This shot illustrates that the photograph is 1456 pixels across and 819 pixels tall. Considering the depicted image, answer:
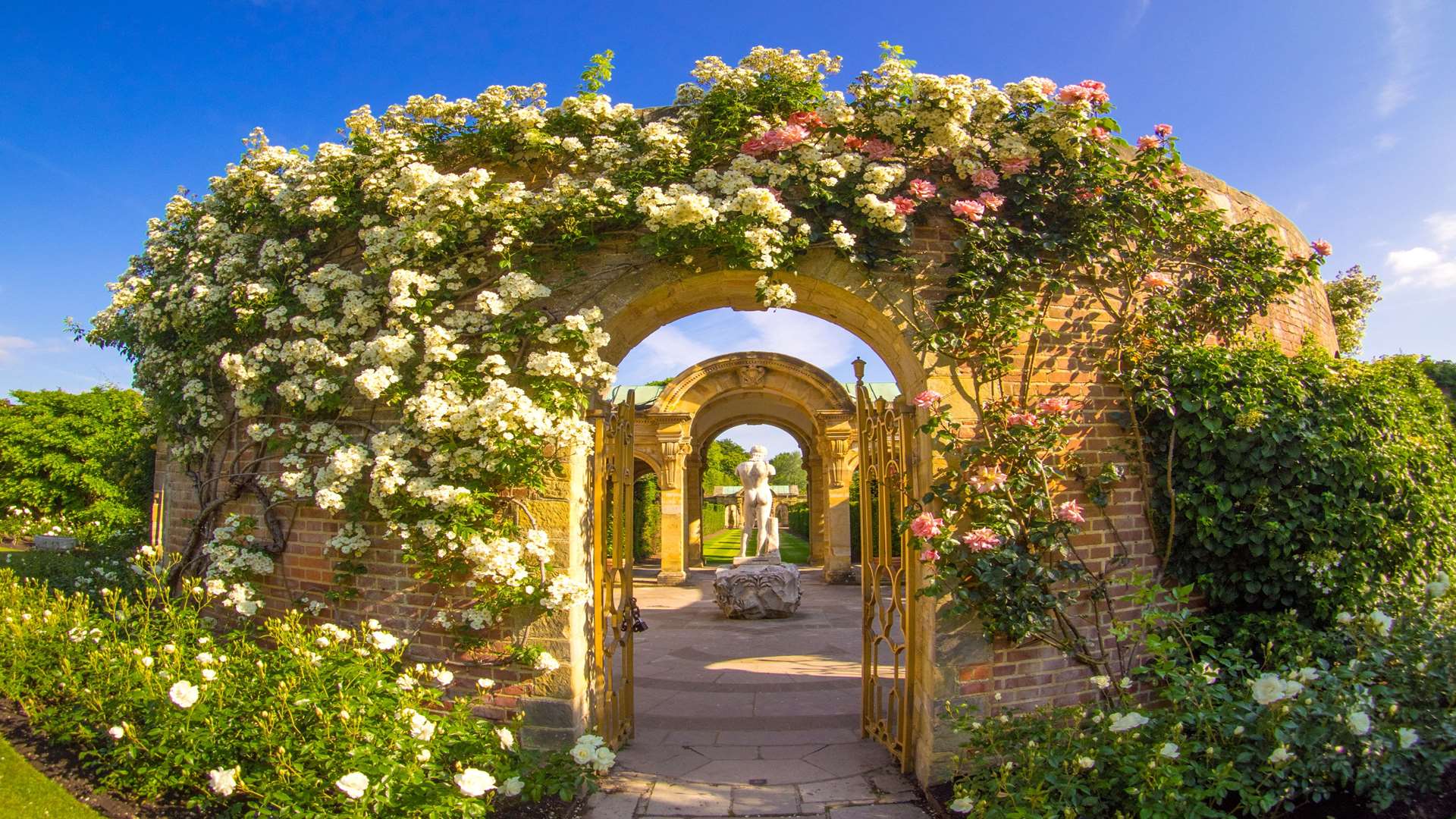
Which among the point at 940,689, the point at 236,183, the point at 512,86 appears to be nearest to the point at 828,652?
the point at 940,689

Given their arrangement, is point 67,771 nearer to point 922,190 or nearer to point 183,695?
point 183,695

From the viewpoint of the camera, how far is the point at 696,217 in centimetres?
408

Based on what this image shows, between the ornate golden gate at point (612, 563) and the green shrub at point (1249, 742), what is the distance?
2180mm

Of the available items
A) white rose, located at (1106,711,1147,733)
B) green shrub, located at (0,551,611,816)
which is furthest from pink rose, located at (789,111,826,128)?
green shrub, located at (0,551,611,816)

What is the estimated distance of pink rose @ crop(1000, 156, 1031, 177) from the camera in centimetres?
447

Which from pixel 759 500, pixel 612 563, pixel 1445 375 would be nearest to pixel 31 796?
pixel 612 563

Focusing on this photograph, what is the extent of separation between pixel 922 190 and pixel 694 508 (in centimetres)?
1545

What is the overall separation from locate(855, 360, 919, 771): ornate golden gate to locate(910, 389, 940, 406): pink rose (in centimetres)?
28

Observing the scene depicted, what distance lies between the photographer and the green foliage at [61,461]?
1828cm

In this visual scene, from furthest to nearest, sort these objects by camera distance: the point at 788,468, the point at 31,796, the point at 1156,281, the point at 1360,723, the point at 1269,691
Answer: the point at 788,468, the point at 1156,281, the point at 31,796, the point at 1269,691, the point at 1360,723

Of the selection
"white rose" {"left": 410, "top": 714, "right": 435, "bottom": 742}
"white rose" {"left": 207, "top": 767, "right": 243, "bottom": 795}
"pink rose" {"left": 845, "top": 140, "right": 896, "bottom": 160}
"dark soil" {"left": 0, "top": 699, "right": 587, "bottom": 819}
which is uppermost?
"pink rose" {"left": 845, "top": 140, "right": 896, "bottom": 160}

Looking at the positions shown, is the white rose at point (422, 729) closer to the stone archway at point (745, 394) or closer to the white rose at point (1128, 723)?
the white rose at point (1128, 723)

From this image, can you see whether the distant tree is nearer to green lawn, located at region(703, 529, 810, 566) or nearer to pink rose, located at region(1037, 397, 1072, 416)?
green lawn, located at region(703, 529, 810, 566)

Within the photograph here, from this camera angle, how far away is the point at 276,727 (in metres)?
3.09
